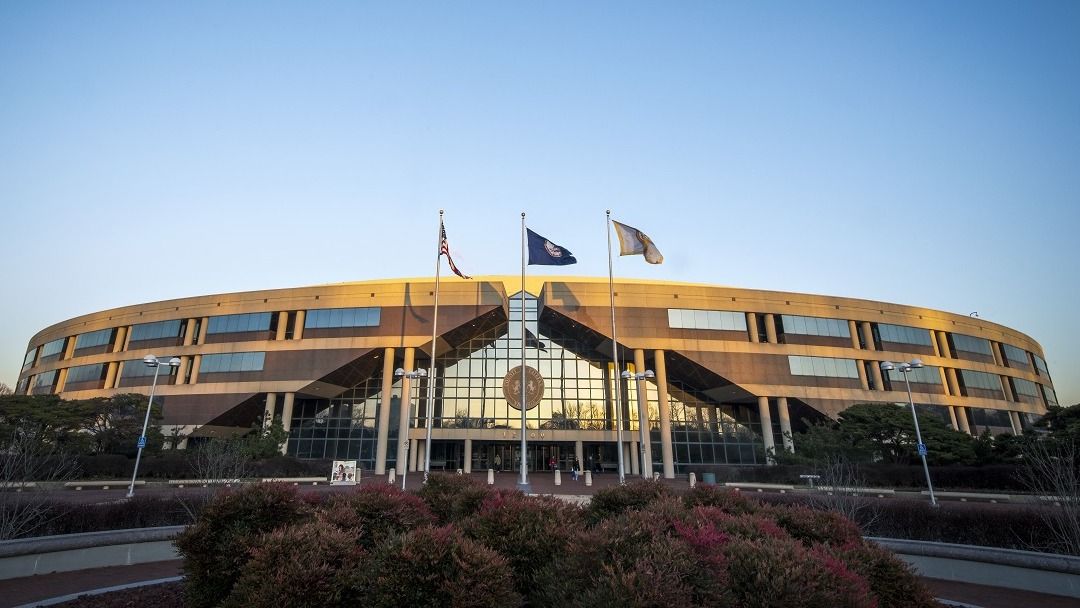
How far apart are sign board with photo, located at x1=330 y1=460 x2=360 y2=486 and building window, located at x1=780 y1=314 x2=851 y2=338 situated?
34677 millimetres

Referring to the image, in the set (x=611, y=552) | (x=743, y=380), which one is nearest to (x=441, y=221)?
(x=743, y=380)

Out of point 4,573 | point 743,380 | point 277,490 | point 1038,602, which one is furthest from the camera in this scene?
point 743,380

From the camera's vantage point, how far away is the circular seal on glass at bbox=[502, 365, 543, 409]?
4312cm

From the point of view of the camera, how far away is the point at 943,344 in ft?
155

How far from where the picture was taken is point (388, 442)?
4391 cm

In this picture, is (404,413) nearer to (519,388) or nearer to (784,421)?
(519,388)

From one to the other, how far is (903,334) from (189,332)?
62.6 metres

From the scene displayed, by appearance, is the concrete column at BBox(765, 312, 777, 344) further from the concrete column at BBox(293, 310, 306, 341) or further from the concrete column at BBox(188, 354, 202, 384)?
the concrete column at BBox(188, 354, 202, 384)

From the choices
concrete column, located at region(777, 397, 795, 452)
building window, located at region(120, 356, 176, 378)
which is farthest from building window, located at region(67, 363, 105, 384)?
concrete column, located at region(777, 397, 795, 452)

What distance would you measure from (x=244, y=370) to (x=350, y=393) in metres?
8.51

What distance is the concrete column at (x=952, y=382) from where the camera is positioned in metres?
45.7

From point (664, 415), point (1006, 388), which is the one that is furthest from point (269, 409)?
point (1006, 388)

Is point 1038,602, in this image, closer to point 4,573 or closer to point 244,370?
point 4,573

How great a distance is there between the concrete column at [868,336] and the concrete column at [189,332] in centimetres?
5825
